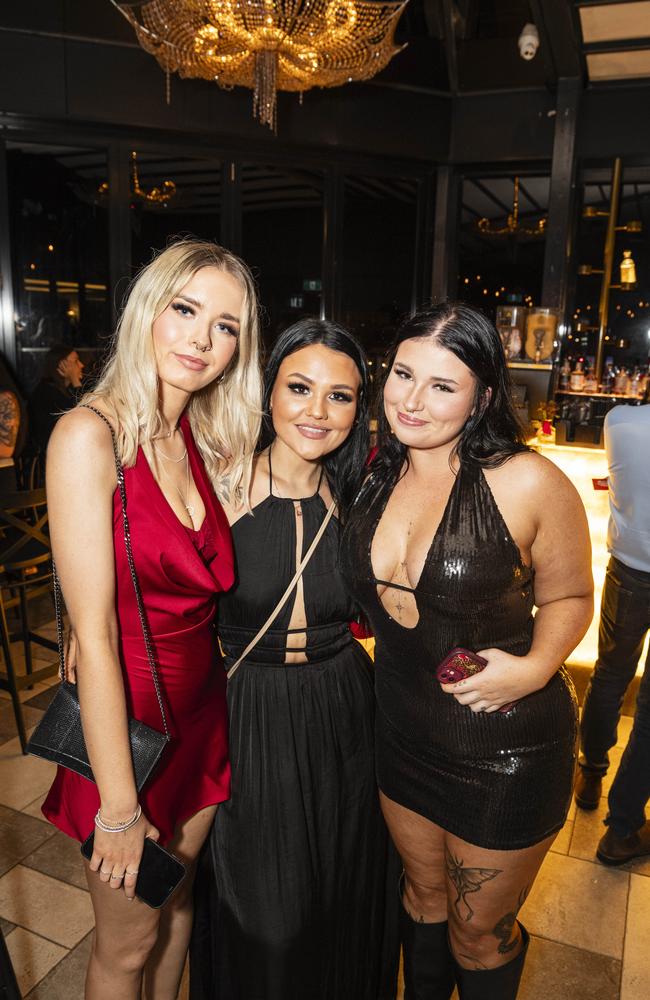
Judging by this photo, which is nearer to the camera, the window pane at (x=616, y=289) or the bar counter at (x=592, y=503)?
the bar counter at (x=592, y=503)

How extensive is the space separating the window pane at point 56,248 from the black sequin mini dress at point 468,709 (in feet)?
14.2

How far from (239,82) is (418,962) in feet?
15.0

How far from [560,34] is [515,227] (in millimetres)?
1399

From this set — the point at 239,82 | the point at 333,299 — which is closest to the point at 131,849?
the point at 239,82

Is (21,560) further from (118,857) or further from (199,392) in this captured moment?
(118,857)

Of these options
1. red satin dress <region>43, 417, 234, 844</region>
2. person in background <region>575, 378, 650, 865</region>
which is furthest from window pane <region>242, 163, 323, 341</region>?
red satin dress <region>43, 417, 234, 844</region>

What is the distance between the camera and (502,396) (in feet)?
5.00

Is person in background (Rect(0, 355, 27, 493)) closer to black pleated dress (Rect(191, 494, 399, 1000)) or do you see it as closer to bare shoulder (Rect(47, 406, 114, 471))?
black pleated dress (Rect(191, 494, 399, 1000))

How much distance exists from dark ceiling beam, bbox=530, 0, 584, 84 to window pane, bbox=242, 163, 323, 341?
1.87 meters

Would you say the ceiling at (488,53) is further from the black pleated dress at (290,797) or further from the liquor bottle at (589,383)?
the black pleated dress at (290,797)

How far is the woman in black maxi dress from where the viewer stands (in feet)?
5.37

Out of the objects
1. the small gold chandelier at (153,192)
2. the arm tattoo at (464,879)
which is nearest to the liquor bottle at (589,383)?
the small gold chandelier at (153,192)

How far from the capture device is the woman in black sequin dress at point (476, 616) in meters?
1.44

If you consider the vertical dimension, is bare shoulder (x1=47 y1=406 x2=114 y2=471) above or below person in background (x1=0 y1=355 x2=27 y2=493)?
above
